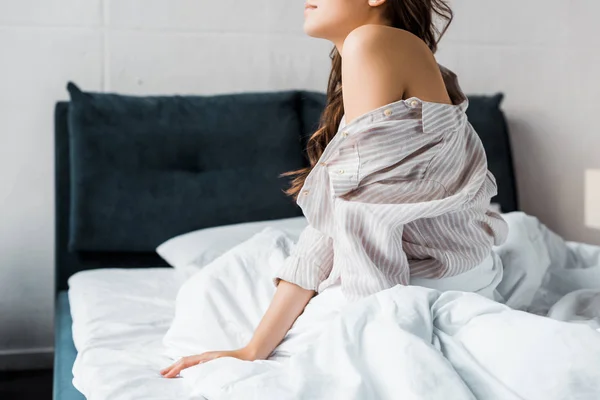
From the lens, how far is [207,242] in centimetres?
226

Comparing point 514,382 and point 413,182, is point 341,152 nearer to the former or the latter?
point 413,182

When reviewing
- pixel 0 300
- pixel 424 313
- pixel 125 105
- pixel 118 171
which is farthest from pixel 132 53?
pixel 424 313

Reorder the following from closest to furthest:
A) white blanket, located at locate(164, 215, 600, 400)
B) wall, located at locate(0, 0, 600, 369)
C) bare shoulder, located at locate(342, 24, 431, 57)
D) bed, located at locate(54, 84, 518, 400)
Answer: white blanket, located at locate(164, 215, 600, 400) < bare shoulder, located at locate(342, 24, 431, 57) < bed, located at locate(54, 84, 518, 400) < wall, located at locate(0, 0, 600, 369)

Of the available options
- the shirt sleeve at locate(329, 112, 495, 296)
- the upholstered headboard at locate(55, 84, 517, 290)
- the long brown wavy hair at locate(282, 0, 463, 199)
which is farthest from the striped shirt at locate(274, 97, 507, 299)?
the upholstered headboard at locate(55, 84, 517, 290)

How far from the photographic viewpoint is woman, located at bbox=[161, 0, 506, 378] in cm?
138

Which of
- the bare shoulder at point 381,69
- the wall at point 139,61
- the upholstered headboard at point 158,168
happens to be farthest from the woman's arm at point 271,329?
the wall at point 139,61

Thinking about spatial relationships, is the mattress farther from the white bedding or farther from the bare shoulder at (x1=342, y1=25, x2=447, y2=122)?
the bare shoulder at (x1=342, y1=25, x2=447, y2=122)

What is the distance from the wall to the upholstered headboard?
0.60 feet

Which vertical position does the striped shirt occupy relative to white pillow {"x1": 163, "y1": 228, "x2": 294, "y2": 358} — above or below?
above

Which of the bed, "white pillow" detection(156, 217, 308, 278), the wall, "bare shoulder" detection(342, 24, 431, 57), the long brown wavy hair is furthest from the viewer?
the wall

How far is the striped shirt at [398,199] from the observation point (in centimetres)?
138

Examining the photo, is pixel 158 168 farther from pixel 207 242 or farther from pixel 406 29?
pixel 406 29

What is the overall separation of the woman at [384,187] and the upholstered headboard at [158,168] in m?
0.94

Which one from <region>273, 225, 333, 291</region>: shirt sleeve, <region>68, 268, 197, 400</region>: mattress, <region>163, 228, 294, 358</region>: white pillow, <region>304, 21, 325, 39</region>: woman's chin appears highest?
<region>304, 21, 325, 39</region>: woman's chin
